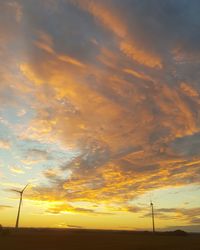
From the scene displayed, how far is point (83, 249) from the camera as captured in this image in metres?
59.8

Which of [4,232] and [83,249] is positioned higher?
[4,232]

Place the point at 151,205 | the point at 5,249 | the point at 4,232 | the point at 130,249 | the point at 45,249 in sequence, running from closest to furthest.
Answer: the point at 5,249 < the point at 45,249 < the point at 130,249 < the point at 4,232 < the point at 151,205

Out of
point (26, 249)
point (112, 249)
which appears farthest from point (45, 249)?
point (112, 249)

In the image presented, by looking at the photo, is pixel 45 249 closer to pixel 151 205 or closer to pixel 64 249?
pixel 64 249

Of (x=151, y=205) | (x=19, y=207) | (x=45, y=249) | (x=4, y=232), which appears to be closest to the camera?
(x=45, y=249)

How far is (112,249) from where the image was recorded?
6209 cm

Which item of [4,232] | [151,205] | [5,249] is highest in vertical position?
[151,205]

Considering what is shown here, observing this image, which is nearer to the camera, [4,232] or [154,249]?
[154,249]

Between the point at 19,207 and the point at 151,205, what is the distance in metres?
83.1

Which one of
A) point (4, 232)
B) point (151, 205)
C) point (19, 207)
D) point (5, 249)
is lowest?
point (5, 249)

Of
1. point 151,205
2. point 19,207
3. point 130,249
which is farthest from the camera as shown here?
point 151,205

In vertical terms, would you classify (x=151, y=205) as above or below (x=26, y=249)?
above

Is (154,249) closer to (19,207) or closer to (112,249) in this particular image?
(112,249)

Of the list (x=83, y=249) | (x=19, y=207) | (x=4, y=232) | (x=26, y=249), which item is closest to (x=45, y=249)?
(x=26, y=249)
